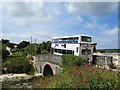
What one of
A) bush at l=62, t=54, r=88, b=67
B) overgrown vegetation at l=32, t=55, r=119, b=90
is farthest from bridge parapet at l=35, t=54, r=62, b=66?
overgrown vegetation at l=32, t=55, r=119, b=90

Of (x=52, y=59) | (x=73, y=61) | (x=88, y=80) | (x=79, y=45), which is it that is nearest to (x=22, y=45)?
(x=52, y=59)

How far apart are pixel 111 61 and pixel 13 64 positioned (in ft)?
47.8

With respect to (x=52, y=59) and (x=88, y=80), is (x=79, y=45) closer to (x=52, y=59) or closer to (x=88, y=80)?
(x=52, y=59)

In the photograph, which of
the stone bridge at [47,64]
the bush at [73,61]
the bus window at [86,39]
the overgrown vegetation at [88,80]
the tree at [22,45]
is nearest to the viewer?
the overgrown vegetation at [88,80]

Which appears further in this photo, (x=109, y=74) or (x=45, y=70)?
(x=45, y=70)

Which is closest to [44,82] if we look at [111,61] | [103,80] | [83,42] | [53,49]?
[103,80]

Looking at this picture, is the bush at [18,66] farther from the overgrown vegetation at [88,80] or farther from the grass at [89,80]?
the grass at [89,80]

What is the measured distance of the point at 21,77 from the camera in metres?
31.9

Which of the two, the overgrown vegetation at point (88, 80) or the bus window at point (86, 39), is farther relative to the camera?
the bus window at point (86, 39)

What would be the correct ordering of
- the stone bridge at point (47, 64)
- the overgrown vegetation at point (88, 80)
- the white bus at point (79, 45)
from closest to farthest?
1. the overgrown vegetation at point (88, 80)
2. the stone bridge at point (47, 64)
3. the white bus at point (79, 45)

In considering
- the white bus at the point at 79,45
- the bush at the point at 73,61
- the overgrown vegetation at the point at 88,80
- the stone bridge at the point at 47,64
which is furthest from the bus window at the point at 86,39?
the overgrown vegetation at the point at 88,80

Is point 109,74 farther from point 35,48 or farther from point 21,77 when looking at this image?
point 35,48

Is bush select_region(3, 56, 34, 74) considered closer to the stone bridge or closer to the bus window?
the stone bridge

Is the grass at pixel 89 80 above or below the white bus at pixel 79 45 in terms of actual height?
below
